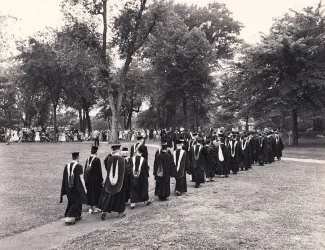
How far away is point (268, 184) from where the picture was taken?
12602 mm

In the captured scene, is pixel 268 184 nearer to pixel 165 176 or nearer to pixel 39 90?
pixel 165 176

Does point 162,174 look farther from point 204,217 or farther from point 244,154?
point 244,154

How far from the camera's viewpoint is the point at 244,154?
1723cm

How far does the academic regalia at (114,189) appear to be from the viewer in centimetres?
852

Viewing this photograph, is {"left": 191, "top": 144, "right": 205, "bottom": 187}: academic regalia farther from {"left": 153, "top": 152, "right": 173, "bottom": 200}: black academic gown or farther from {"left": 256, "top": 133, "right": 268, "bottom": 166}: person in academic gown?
{"left": 256, "top": 133, "right": 268, "bottom": 166}: person in academic gown

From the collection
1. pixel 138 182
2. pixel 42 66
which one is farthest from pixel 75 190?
pixel 42 66

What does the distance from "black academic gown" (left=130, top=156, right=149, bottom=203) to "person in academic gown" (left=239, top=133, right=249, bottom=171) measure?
26.8ft

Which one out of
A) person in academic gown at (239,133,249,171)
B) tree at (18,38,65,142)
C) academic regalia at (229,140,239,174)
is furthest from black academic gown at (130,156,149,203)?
tree at (18,38,65,142)

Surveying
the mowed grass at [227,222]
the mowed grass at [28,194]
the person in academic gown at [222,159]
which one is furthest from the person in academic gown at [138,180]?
the person in academic gown at [222,159]

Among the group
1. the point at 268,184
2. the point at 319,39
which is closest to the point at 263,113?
the point at 319,39

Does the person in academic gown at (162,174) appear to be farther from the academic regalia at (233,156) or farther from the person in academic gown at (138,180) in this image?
the academic regalia at (233,156)

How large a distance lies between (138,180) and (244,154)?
8.91 meters

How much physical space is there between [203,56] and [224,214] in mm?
28800

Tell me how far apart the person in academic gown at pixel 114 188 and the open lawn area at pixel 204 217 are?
11.3 inches
